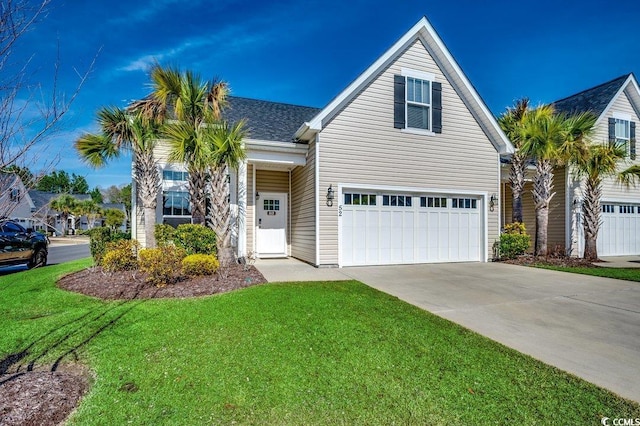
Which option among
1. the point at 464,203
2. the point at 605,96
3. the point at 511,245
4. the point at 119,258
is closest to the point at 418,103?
the point at 464,203

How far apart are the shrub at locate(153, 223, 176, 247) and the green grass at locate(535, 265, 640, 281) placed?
1148 cm

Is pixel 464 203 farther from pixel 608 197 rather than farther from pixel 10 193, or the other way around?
pixel 10 193

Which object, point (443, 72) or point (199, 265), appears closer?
point (199, 265)

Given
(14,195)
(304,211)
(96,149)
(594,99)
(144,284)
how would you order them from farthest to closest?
(594,99) < (304,211) < (96,149) < (144,284) < (14,195)

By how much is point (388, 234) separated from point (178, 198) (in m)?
7.14

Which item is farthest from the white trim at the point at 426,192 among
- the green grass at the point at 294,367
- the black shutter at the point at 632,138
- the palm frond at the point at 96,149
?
the black shutter at the point at 632,138

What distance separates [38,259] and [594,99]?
2365 centimetres

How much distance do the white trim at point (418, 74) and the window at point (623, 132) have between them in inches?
394

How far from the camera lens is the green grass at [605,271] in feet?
28.2

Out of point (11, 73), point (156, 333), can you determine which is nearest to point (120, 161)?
point (156, 333)

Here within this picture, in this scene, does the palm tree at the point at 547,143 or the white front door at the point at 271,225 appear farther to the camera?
the white front door at the point at 271,225

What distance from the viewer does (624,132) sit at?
47.3ft

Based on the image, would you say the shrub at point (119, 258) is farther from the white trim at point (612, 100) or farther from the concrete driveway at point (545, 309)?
the white trim at point (612, 100)

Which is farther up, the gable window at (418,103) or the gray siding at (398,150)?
the gable window at (418,103)
